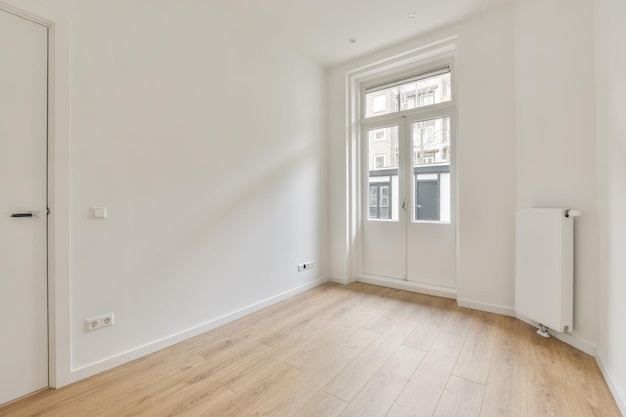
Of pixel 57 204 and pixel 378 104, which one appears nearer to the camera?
pixel 57 204

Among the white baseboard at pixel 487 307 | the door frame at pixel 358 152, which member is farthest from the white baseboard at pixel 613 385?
the door frame at pixel 358 152

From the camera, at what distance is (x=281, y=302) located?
3.41 metres

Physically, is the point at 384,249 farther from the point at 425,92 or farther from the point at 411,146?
the point at 425,92

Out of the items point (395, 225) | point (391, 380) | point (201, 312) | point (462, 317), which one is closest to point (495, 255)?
point (462, 317)

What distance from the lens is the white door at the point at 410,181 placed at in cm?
358

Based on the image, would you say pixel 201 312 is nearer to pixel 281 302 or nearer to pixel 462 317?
pixel 281 302

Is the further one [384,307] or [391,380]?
[384,307]

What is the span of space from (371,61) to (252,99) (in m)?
1.81

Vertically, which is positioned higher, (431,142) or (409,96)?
(409,96)

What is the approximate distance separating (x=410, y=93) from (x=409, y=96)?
0.04 metres

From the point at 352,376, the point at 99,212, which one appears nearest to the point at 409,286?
the point at 352,376

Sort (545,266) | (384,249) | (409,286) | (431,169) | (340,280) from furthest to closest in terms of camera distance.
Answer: (340,280)
(384,249)
(409,286)
(431,169)
(545,266)

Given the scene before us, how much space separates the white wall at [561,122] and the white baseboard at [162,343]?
2835mm

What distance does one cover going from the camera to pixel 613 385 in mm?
1742
